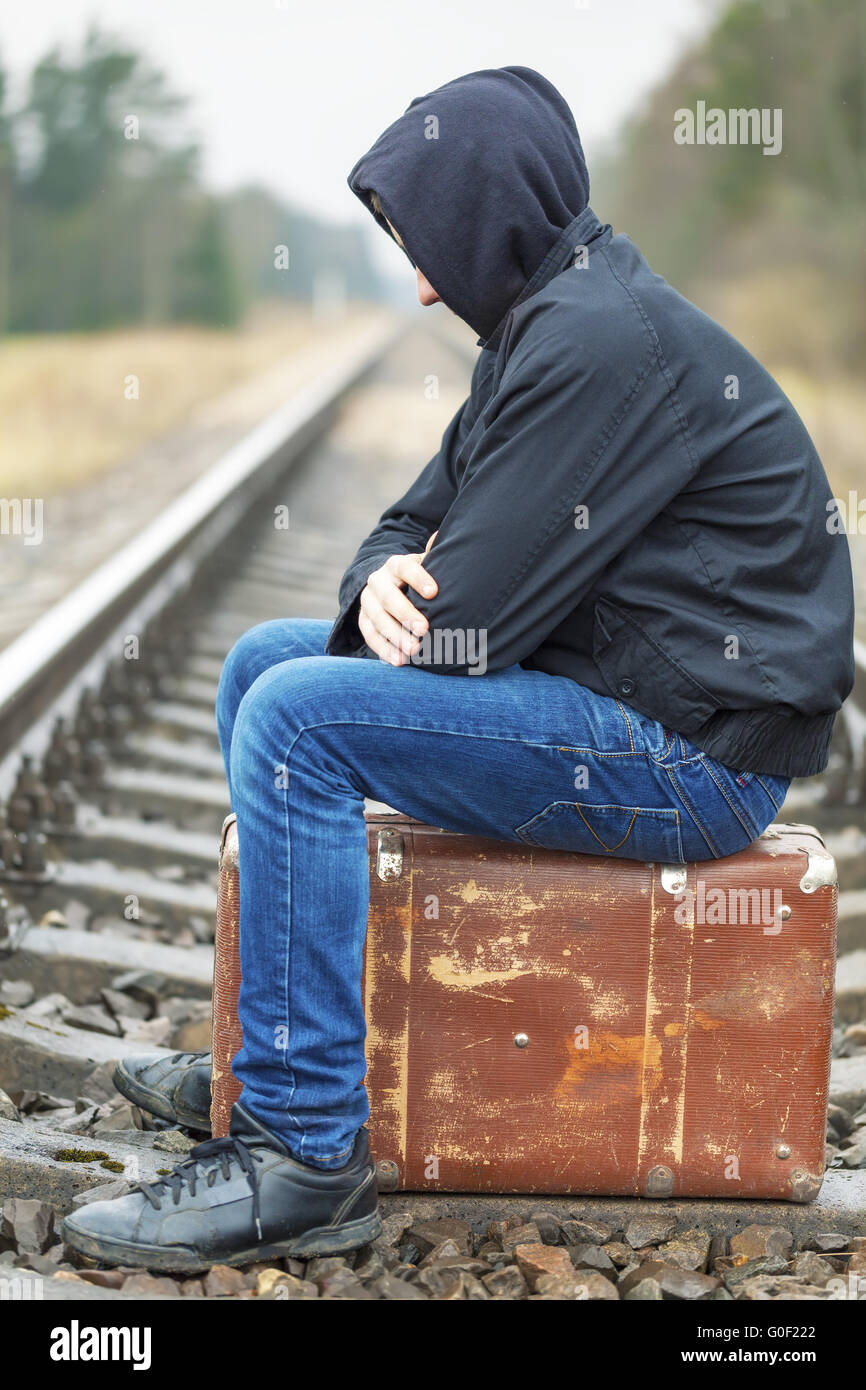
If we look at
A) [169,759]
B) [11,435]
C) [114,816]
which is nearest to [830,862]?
[114,816]

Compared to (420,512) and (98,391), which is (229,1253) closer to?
(420,512)

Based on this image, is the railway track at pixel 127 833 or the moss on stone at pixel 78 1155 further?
the railway track at pixel 127 833

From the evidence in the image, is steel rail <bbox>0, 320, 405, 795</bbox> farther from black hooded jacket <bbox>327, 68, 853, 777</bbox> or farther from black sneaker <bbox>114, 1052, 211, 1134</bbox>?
black hooded jacket <bbox>327, 68, 853, 777</bbox>

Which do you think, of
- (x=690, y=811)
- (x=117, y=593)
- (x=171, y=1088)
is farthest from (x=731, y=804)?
(x=117, y=593)

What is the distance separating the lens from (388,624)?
6.98 feet

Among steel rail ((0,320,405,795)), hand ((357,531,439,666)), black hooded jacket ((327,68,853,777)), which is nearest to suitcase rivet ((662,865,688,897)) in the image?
black hooded jacket ((327,68,853,777))

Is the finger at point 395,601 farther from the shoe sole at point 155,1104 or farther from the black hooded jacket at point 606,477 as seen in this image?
the shoe sole at point 155,1104

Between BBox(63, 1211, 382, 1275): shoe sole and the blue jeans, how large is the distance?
0.11 metres

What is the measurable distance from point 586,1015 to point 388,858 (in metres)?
0.38

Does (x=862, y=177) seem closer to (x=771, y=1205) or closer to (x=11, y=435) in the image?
(x=11, y=435)

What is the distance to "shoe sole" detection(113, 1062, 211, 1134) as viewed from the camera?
2.47m

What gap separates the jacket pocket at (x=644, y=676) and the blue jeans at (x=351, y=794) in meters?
0.03

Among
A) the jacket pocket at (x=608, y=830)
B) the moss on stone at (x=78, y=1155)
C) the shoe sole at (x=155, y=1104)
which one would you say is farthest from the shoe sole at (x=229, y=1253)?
the jacket pocket at (x=608, y=830)

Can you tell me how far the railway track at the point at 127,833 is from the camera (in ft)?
8.37
